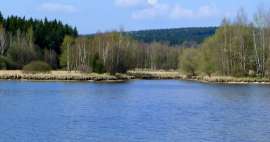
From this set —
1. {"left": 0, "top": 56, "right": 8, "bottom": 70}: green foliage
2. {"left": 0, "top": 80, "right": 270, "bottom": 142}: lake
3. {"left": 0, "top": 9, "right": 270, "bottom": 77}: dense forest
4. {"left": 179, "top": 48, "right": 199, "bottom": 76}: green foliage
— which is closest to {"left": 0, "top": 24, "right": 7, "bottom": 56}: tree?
{"left": 0, "top": 9, "right": 270, "bottom": 77}: dense forest

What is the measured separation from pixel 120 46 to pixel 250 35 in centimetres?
2457

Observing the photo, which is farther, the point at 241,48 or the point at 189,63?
the point at 189,63

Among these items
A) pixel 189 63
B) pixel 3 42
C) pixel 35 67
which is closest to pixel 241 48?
pixel 189 63

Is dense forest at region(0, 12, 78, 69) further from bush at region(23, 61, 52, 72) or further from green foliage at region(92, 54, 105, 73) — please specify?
green foliage at region(92, 54, 105, 73)

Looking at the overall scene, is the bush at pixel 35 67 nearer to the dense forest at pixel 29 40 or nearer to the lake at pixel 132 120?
the dense forest at pixel 29 40

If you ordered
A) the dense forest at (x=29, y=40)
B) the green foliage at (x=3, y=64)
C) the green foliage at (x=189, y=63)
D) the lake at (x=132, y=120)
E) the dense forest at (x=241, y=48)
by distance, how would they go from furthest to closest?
1. the dense forest at (x=29, y=40)
2. the green foliage at (x=3, y=64)
3. the green foliage at (x=189, y=63)
4. the dense forest at (x=241, y=48)
5. the lake at (x=132, y=120)

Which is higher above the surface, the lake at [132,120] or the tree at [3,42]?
the tree at [3,42]

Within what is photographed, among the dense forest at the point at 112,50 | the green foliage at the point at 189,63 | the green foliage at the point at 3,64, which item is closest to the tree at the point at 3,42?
the dense forest at the point at 112,50

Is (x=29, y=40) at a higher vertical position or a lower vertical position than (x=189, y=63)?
higher

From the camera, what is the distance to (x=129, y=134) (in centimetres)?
2888

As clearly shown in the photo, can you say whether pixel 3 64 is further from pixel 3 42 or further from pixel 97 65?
pixel 97 65

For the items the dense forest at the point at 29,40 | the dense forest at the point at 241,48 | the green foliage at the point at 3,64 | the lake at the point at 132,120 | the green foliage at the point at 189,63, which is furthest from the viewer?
the dense forest at the point at 29,40

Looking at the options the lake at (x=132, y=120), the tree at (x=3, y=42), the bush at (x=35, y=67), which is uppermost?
the tree at (x=3, y=42)

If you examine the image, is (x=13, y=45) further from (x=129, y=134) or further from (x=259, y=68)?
(x=129, y=134)
